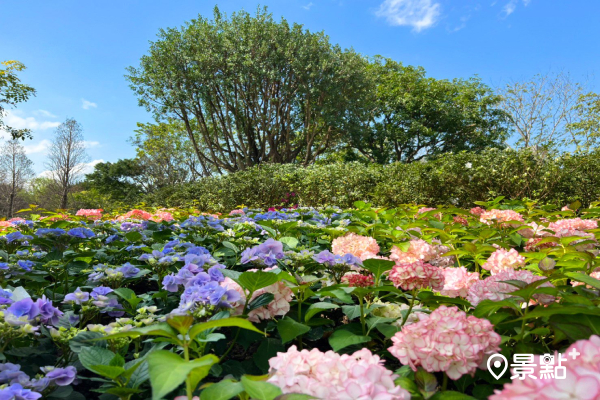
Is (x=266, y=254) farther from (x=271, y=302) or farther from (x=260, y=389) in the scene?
(x=260, y=389)

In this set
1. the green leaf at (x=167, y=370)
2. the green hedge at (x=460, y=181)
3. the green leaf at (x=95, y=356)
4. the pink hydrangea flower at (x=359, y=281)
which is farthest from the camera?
the green hedge at (x=460, y=181)

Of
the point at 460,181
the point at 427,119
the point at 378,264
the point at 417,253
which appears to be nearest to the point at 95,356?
the point at 378,264

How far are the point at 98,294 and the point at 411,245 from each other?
1360mm

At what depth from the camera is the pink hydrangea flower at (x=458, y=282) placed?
1238 millimetres

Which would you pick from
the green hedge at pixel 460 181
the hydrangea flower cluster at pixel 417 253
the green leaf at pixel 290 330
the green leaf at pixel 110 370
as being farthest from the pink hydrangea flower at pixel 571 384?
the green hedge at pixel 460 181

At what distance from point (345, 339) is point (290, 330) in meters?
0.17

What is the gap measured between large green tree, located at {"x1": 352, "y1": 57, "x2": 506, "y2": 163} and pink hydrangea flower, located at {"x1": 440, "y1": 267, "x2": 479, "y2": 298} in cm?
1891

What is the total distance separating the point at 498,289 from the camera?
3.55 feet

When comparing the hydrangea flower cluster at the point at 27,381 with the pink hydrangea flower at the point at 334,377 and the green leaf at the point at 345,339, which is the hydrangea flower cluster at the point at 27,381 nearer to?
the pink hydrangea flower at the point at 334,377

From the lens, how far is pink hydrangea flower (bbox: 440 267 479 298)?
1238mm

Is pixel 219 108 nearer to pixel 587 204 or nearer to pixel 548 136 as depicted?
pixel 587 204

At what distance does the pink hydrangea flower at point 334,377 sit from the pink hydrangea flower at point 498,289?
52cm

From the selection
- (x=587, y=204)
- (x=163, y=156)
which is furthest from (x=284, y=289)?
(x=163, y=156)

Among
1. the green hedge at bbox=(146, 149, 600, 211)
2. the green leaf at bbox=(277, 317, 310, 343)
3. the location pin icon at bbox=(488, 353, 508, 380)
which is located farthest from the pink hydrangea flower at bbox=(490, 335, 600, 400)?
the green hedge at bbox=(146, 149, 600, 211)
